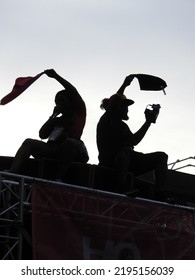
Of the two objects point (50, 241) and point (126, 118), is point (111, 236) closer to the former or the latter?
point (50, 241)

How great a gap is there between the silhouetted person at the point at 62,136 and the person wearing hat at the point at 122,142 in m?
0.34

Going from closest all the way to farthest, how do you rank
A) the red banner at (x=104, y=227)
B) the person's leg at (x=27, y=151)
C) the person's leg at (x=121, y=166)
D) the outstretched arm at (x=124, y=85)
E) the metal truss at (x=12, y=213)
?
the metal truss at (x=12, y=213), the red banner at (x=104, y=227), the person's leg at (x=27, y=151), the person's leg at (x=121, y=166), the outstretched arm at (x=124, y=85)

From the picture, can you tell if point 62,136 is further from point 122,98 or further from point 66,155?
point 122,98

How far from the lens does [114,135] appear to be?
8438 mm

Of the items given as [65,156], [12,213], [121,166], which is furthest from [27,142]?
[121,166]

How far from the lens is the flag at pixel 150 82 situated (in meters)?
8.98

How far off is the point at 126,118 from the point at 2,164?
1.56 m

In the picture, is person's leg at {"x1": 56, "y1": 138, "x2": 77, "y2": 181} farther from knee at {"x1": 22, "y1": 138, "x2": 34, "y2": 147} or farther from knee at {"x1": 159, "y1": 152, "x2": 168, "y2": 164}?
knee at {"x1": 159, "y1": 152, "x2": 168, "y2": 164}

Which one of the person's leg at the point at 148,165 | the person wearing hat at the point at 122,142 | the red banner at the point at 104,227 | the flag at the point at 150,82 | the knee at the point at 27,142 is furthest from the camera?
the flag at the point at 150,82

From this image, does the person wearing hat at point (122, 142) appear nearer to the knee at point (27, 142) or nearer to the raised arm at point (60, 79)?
the raised arm at point (60, 79)

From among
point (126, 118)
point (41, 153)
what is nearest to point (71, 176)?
point (41, 153)

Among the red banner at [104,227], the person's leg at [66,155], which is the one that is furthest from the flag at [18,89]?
the red banner at [104,227]

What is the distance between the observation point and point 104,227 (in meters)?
7.85

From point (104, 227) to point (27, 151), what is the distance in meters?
1.10
